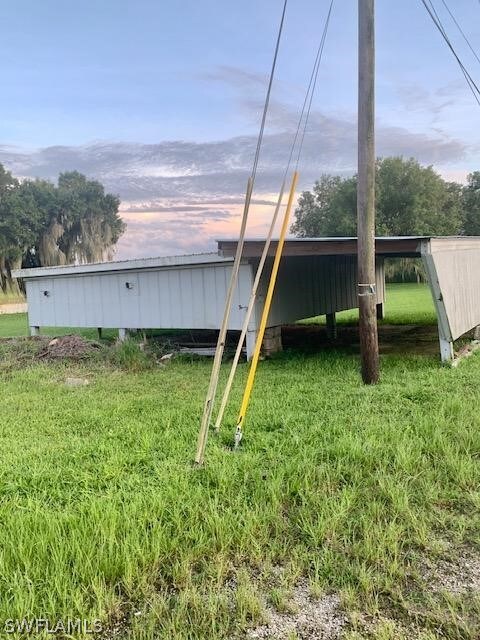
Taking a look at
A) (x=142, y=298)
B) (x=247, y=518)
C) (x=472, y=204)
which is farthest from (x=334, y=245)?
(x=472, y=204)

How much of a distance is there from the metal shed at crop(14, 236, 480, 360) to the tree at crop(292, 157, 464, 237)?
962 inches

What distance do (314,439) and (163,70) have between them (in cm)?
951

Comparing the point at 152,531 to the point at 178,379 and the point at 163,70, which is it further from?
the point at 163,70

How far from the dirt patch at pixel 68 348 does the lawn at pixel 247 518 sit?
4493 mm

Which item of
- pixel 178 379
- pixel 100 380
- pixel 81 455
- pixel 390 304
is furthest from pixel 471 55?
pixel 390 304

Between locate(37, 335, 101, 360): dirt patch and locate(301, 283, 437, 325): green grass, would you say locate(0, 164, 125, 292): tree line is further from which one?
locate(37, 335, 101, 360): dirt patch

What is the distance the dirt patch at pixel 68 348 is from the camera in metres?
10.2

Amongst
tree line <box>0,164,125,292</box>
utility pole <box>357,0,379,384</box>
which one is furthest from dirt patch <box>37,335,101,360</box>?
tree line <box>0,164,125,292</box>

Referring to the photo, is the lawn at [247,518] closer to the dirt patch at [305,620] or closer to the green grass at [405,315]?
the dirt patch at [305,620]

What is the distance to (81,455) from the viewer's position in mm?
4312

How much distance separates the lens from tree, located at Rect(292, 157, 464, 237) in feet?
122

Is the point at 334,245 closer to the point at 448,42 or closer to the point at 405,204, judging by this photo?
the point at 448,42

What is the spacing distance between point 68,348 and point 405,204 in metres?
32.3

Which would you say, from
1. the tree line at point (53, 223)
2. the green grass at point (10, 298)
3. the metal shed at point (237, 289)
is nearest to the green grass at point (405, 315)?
the metal shed at point (237, 289)
